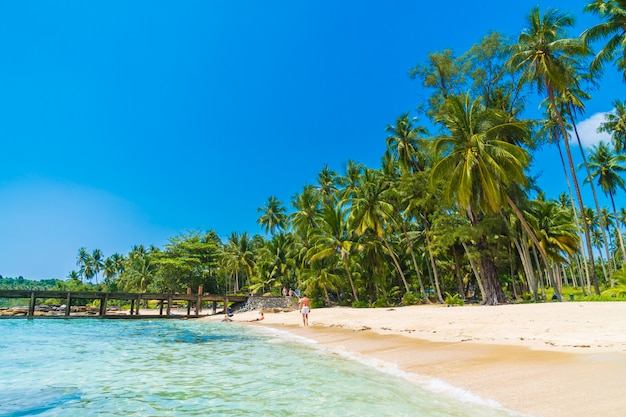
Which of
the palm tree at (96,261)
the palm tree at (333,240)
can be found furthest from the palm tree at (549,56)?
the palm tree at (96,261)

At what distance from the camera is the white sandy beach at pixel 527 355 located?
4379 millimetres

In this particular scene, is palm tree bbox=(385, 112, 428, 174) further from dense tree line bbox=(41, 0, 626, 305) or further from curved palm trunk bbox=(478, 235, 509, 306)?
curved palm trunk bbox=(478, 235, 509, 306)

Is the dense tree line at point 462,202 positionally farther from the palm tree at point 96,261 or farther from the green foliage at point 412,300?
the palm tree at point 96,261

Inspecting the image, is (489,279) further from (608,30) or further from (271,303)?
(271,303)

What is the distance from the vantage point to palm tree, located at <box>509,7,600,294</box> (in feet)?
64.0

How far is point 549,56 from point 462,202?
973 cm

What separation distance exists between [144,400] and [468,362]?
6.01 m

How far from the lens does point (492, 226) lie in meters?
21.8

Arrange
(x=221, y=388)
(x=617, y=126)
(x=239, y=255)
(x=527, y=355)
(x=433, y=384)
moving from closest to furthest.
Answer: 1. (x=433, y=384)
2. (x=221, y=388)
3. (x=527, y=355)
4. (x=617, y=126)
5. (x=239, y=255)

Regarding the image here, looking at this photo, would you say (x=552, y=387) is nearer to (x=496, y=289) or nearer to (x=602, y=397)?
(x=602, y=397)

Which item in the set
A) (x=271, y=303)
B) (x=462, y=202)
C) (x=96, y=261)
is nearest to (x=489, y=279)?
(x=462, y=202)

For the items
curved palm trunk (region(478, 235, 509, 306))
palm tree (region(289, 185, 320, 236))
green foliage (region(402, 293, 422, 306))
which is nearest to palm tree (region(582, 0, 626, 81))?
curved palm trunk (region(478, 235, 509, 306))

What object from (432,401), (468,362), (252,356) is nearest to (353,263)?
(252,356)

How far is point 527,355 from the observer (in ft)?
23.0
